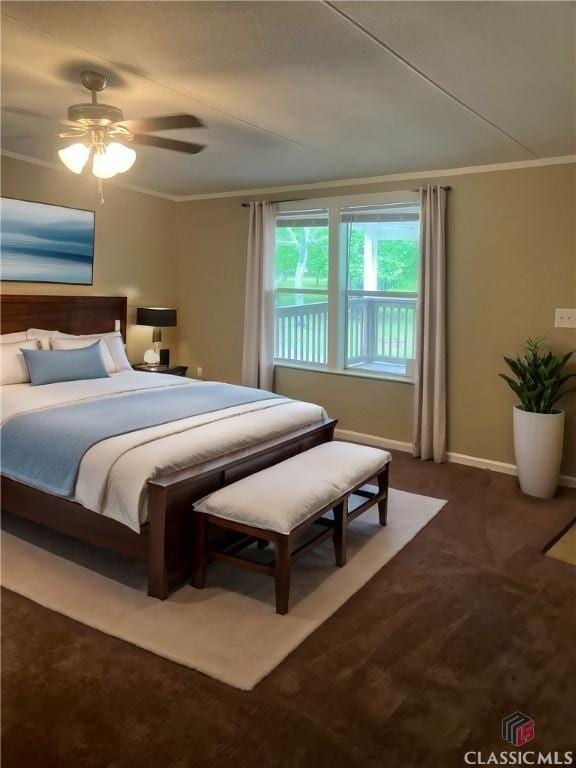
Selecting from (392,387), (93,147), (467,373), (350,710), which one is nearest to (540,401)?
(467,373)

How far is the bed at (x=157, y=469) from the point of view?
2.71 meters

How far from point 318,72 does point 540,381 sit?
2.61 m

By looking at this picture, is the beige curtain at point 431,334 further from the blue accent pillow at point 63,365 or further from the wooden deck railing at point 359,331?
the blue accent pillow at point 63,365

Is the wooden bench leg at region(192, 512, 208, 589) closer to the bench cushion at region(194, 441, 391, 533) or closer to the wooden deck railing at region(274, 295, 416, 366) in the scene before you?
the bench cushion at region(194, 441, 391, 533)

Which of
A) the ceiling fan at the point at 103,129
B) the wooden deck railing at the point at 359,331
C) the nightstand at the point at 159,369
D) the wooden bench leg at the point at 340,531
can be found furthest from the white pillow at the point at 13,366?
the wooden bench leg at the point at 340,531

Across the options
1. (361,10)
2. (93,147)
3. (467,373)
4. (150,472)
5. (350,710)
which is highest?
(361,10)

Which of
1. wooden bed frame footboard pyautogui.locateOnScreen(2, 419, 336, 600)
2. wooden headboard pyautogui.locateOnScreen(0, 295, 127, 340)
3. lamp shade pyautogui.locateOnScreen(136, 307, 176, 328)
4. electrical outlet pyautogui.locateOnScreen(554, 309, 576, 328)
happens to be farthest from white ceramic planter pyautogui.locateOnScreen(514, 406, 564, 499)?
wooden headboard pyautogui.locateOnScreen(0, 295, 127, 340)

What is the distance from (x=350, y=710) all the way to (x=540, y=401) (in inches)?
110

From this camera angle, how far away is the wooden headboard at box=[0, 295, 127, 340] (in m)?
4.68

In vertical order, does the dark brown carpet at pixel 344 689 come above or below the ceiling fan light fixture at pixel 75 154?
below

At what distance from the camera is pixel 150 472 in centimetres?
270

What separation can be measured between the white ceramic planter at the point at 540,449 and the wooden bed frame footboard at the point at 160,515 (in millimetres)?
1869

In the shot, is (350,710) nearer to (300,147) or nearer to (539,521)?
(539,521)

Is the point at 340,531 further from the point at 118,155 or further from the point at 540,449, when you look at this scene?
the point at 118,155
